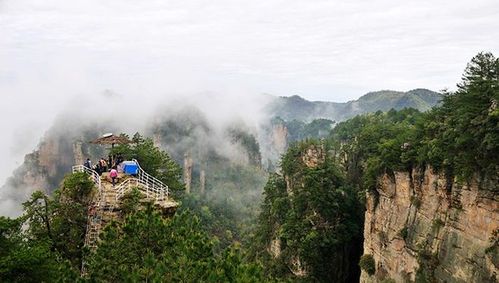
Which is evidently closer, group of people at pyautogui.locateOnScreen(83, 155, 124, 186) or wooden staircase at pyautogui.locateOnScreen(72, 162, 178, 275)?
wooden staircase at pyautogui.locateOnScreen(72, 162, 178, 275)

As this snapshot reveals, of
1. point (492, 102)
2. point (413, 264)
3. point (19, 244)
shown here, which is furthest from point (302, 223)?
point (19, 244)

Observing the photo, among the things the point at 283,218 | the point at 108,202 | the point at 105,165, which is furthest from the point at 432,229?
the point at 283,218

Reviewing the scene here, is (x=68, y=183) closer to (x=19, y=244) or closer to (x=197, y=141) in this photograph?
(x=19, y=244)

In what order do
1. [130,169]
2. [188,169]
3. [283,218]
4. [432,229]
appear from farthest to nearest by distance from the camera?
[188,169]
[283,218]
[432,229]
[130,169]

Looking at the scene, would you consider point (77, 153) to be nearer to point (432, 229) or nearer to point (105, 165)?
point (105, 165)

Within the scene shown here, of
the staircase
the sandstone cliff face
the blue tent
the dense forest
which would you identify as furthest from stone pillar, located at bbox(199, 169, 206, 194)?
the staircase

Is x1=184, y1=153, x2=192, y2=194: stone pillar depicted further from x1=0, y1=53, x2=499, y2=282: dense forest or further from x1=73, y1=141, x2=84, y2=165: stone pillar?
x1=0, y1=53, x2=499, y2=282: dense forest

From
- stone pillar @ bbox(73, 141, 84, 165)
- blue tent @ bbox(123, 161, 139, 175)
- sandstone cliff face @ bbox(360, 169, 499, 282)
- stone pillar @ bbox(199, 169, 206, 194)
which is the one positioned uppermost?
blue tent @ bbox(123, 161, 139, 175)


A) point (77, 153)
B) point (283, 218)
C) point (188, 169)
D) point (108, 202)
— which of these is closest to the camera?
point (108, 202)
